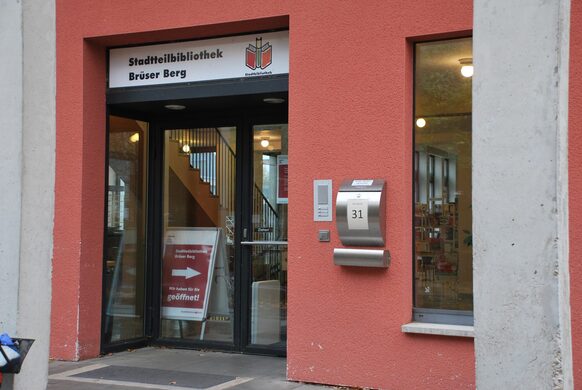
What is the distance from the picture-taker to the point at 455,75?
7.29m

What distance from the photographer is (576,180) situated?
6.38 m

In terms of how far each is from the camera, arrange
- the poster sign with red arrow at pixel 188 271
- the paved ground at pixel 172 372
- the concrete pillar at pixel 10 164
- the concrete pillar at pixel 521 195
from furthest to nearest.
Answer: the poster sign with red arrow at pixel 188 271
the paved ground at pixel 172 372
the concrete pillar at pixel 10 164
the concrete pillar at pixel 521 195

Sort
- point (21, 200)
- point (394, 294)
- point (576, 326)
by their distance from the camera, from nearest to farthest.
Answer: point (21, 200)
point (576, 326)
point (394, 294)

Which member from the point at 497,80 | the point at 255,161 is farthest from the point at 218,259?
the point at 497,80

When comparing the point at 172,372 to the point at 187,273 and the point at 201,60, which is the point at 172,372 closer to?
the point at 187,273

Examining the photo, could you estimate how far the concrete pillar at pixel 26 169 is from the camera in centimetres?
545

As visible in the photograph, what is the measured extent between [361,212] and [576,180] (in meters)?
1.84

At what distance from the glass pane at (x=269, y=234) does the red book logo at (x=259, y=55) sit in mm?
927

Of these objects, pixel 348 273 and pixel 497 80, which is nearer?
pixel 497 80

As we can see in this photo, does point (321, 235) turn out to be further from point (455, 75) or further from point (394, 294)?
point (455, 75)

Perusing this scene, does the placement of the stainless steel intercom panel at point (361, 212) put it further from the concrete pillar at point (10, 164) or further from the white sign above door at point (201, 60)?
the concrete pillar at point (10, 164)

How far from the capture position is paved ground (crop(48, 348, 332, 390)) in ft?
24.4

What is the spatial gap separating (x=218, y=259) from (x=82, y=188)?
1771 millimetres

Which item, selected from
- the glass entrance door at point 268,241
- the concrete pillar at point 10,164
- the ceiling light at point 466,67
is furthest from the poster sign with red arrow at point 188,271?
the concrete pillar at point 10,164
